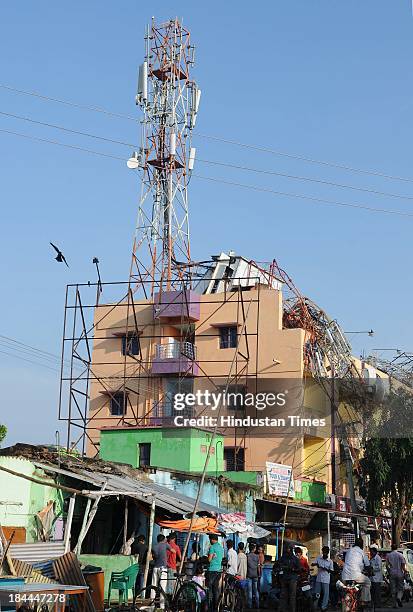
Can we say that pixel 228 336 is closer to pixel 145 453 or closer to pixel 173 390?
pixel 173 390

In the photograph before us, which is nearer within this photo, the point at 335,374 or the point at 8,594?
the point at 8,594

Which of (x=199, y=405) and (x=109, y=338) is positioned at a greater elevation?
(x=109, y=338)

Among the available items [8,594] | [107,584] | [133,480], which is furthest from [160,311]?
[8,594]

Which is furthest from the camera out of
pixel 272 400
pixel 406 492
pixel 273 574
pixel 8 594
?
pixel 272 400

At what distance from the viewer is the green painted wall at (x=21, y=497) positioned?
737 inches

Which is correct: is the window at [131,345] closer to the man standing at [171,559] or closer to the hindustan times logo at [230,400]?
the hindustan times logo at [230,400]

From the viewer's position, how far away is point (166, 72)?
47.9 m

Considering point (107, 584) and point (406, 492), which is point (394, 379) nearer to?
point (406, 492)

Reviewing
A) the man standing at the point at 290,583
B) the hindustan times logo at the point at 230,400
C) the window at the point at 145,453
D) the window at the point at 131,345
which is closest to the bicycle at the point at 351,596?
the man standing at the point at 290,583

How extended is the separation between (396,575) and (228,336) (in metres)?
25.7

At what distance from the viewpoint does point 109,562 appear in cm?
1869

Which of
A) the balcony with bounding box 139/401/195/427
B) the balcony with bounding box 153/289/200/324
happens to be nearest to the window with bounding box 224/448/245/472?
the balcony with bounding box 139/401/195/427

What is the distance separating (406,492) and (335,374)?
720 cm

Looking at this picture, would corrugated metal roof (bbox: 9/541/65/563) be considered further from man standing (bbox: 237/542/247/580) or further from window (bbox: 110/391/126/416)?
window (bbox: 110/391/126/416)
